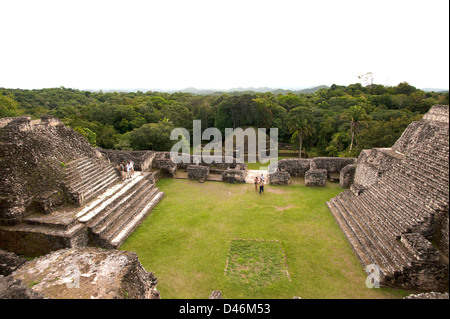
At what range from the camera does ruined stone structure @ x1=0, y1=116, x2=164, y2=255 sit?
7.01 meters

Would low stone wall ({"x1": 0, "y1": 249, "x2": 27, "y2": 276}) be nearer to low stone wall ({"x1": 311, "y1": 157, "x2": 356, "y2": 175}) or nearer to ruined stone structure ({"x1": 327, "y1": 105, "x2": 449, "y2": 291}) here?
ruined stone structure ({"x1": 327, "y1": 105, "x2": 449, "y2": 291})

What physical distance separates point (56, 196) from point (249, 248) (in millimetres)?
6353

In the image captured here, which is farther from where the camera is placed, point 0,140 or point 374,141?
point 374,141

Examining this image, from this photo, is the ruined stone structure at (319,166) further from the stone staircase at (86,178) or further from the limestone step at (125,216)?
the stone staircase at (86,178)

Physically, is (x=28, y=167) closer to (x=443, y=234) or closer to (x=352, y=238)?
(x=352, y=238)

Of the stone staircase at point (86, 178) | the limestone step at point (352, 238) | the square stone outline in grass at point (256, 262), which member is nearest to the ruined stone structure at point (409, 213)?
the limestone step at point (352, 238)

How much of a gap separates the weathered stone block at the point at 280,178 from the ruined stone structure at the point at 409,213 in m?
3.59

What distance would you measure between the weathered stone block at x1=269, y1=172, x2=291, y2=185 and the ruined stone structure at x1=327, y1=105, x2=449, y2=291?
359 cm

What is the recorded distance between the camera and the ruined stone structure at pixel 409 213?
571cm

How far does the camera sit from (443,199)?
5.81 meters
